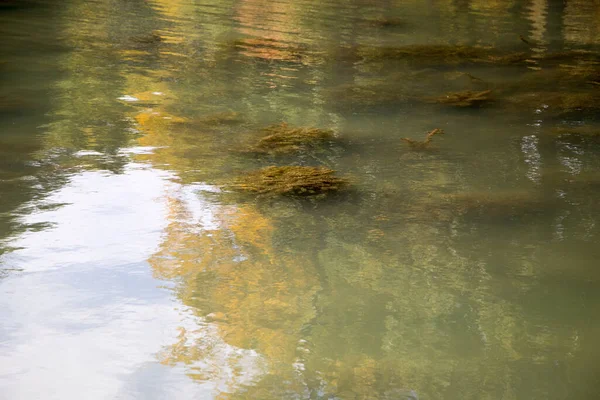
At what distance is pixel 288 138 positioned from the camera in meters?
6.46

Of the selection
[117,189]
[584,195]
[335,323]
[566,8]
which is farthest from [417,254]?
[566,8]

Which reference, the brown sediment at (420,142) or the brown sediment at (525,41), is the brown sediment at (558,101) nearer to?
the brown sediment at (420,142)

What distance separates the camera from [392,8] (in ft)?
53.1

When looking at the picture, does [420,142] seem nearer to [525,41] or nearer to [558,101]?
[558,101]

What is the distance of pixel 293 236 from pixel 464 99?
13.8 feet

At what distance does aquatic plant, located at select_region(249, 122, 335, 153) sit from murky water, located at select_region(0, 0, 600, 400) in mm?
106

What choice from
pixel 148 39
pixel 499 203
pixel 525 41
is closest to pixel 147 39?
pixel 148 39

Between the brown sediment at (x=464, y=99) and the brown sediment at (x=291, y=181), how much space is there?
9.38ft

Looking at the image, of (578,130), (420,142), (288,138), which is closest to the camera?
(288,138)

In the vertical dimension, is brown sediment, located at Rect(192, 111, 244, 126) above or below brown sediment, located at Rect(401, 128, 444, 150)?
above

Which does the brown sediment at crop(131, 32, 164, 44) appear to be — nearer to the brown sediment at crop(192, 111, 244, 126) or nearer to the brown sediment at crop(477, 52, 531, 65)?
the brown sediment at crop(192, 111, 244, 126)

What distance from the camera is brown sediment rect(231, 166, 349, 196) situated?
5.23 meters

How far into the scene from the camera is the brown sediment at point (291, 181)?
5.23 meters

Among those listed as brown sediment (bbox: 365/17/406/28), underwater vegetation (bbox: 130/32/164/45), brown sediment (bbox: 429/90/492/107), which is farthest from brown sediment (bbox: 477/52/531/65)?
underwater vegetation (bbox: 130/32/164/45)
